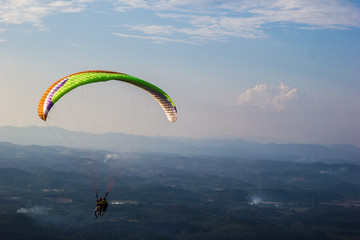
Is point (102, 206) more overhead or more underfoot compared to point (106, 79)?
more underfoot

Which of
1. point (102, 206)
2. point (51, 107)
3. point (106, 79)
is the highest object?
point (106, 79)

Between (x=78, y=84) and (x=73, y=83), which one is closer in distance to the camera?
(x=78, y=84)

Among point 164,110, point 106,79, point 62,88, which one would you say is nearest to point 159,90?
point 164,110

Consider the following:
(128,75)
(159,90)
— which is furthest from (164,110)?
(128,75)

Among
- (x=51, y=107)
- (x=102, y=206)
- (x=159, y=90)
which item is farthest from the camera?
(x=159, y=90)

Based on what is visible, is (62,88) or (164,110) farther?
(164,110)

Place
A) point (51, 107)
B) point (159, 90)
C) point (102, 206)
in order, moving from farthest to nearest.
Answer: point (159, 90) < point (102, 206) < point (51, 107)

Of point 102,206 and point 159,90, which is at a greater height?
point 159,90

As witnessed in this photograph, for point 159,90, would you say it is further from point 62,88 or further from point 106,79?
point 62,88

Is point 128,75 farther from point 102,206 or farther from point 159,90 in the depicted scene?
point 102,206
